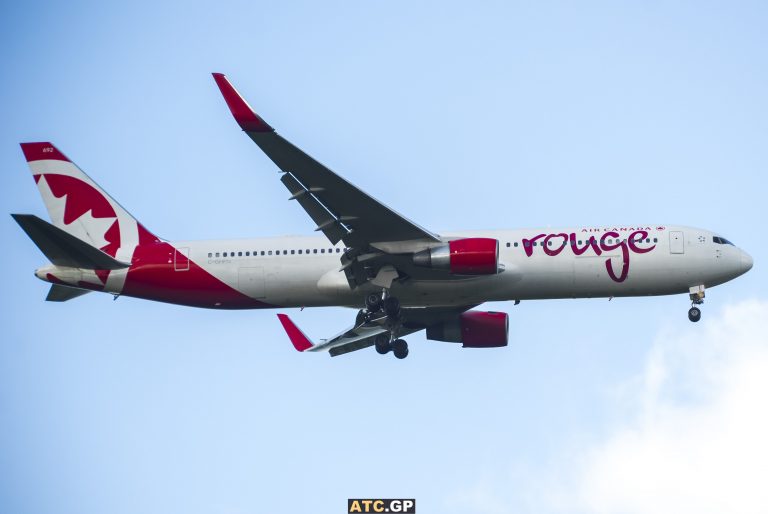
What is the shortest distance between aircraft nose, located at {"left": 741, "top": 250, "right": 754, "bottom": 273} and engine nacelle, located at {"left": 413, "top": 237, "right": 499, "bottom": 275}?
32.4 feet

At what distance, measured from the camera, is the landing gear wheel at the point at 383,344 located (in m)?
51.6

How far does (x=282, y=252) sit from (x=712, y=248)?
16818 mm

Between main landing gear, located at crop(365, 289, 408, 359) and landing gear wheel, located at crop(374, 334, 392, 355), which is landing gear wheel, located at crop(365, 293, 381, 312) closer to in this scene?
main landing gear, located at crop(365, 289, 408, 359)

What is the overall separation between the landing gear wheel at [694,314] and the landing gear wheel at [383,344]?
12.1 meters

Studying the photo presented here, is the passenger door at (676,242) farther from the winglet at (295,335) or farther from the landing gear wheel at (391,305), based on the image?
the winglet at (295,335)

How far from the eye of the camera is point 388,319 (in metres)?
49.9

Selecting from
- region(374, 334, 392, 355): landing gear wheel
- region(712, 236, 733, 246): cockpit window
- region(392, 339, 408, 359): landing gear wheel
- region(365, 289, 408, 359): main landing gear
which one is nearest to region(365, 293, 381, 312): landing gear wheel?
region(365, 289, 408, 359): main landing gear

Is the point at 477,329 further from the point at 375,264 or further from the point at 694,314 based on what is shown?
the point at 694,314

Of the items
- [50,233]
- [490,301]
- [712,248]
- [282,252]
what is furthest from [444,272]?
[50,233]

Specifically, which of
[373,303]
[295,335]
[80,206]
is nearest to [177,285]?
[80,206]

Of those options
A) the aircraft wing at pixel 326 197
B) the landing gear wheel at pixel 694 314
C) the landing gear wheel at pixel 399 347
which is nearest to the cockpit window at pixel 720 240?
the landing gear wheel at pixel 694 314

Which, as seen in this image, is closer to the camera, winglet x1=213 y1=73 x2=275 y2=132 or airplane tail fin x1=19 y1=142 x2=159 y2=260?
winglet x1=213 y1=73 x2=275 y2=132

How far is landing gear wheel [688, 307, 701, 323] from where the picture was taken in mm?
49062

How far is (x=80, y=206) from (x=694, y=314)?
84.3 ft
